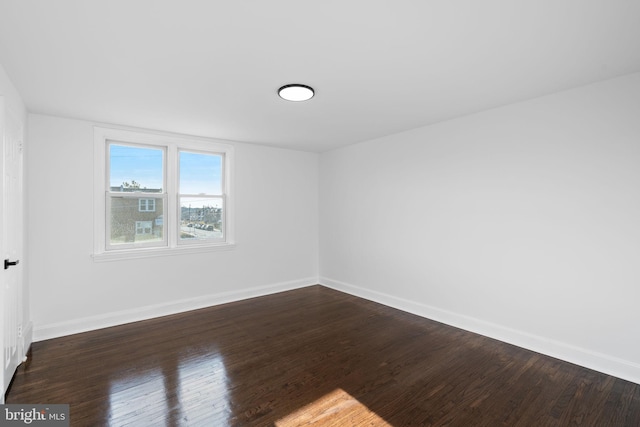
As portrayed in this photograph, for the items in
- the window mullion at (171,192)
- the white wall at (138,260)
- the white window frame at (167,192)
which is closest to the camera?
the white wall at (138,260)

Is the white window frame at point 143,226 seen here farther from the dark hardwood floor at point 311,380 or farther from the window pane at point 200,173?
the dark hardwood floor at point 311,380

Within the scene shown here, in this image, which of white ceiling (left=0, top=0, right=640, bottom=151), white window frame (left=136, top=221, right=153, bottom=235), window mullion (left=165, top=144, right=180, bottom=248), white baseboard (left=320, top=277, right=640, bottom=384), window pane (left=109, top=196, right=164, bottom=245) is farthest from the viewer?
window mullion (left=165, top=144, right=180, bottom=248)

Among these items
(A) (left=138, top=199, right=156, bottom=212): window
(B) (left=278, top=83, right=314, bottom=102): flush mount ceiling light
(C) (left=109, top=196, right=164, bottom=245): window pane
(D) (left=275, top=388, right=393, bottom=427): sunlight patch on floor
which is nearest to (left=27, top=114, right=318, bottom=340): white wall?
(C) (left=109, top=196, right=164, bottom=245): window pane

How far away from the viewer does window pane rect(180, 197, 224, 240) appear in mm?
4539

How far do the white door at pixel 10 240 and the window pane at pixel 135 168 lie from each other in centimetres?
114

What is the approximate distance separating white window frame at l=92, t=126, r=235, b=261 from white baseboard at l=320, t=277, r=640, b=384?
273 centimetres

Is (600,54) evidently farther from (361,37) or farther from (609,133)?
(361,37)

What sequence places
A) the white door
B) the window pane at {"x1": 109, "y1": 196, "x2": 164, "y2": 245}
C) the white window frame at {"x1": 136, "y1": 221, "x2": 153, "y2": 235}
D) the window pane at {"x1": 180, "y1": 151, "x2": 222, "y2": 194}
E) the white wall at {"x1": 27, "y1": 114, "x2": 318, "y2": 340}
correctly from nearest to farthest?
the white door
the white wall at {"x1": 27, "y1": 114, "x2": 318, "y2": 340}
the window pane at {"x1": 109, "y1": 196, "x2": 164, "y2": 245}
the white window frame at {"x1": 136, "y1": 221, "x2": 153, "y2": 235}
the window pane at {"x1": 180, "y1": 151, "x2": 222, "y2": 194}

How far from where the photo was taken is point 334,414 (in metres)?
2.18

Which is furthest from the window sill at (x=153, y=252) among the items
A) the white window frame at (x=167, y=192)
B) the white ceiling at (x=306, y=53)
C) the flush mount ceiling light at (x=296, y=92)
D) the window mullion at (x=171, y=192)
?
the flush mount ceiling light at (x=296, y=92)

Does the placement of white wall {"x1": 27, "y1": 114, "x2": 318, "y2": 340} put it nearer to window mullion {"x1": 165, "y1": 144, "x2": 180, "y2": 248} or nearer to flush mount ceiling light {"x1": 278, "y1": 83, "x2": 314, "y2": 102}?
window mullion {"x1": 165, "y1": 144, "x2": 180, "y2": 248}

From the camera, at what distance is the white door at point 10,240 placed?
7.06 ft

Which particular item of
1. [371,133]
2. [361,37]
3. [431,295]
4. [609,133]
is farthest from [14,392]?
[609,133]

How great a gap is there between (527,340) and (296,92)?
133 inches
